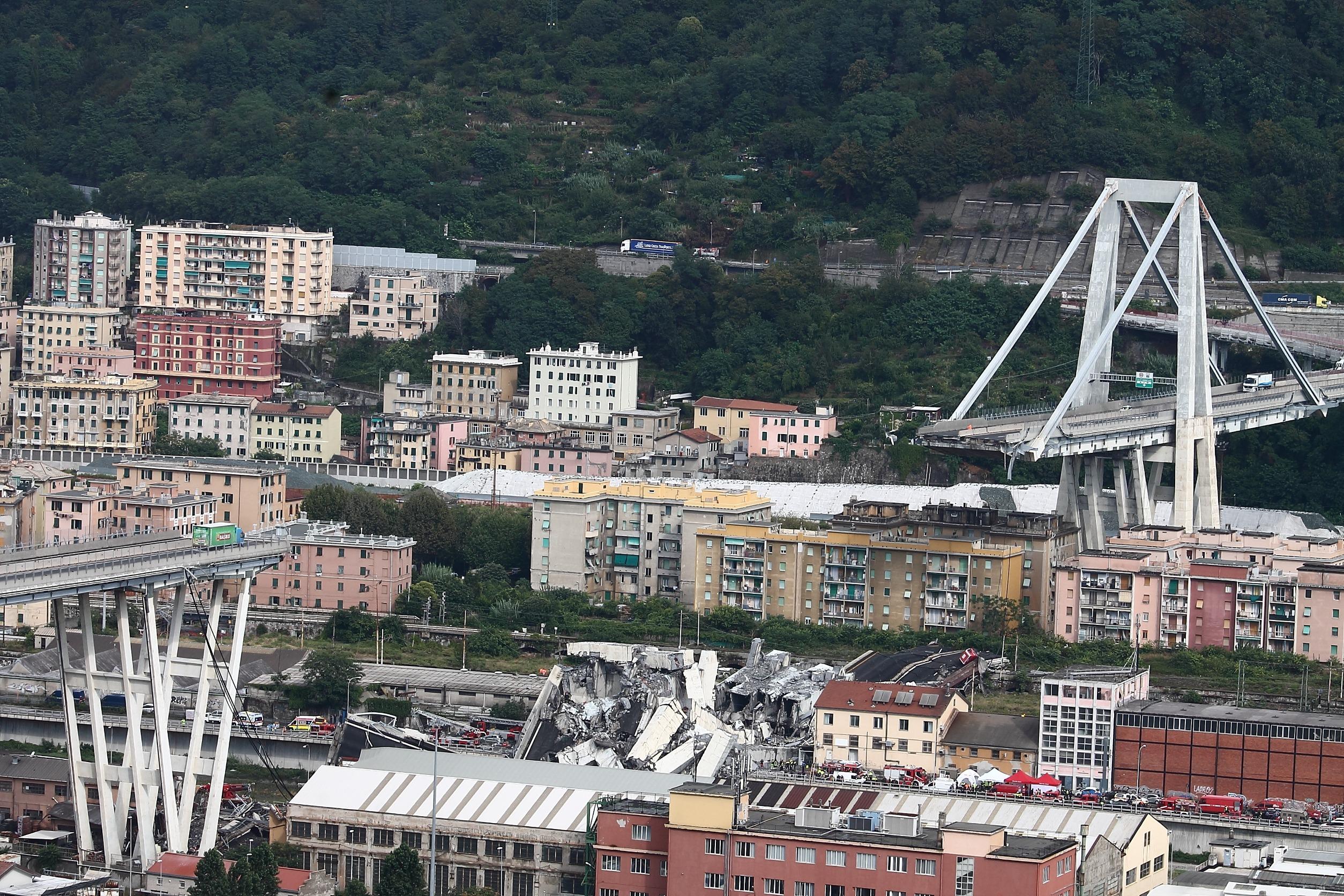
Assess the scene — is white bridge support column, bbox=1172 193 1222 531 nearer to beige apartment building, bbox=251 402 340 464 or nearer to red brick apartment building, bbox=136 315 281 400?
beige apartment building, bbox=251 402 340 464

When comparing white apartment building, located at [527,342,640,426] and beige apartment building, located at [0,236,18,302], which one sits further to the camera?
beige apartment building, located at [0,236,18,302]

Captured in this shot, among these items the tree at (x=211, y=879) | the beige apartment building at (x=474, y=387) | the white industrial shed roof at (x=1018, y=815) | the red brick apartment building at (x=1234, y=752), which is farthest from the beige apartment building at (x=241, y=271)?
the tree at (x=211, y=879)

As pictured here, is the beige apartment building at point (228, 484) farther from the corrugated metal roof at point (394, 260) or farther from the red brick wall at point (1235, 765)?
the red brick wall at point (1235, 765)

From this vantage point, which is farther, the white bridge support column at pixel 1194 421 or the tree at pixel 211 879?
the white bridge support column at pixel 1194 421

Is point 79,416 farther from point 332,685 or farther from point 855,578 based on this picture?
point 332,685

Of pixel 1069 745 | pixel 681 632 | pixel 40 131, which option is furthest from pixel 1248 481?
pixel 40 131

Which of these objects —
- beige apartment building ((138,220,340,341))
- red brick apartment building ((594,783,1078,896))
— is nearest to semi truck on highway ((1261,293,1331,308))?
beige apartment building ((138,220,340,341))

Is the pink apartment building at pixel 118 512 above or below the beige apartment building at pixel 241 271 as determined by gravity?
below

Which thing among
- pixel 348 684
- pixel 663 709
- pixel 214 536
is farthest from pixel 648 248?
pixel 214 536
